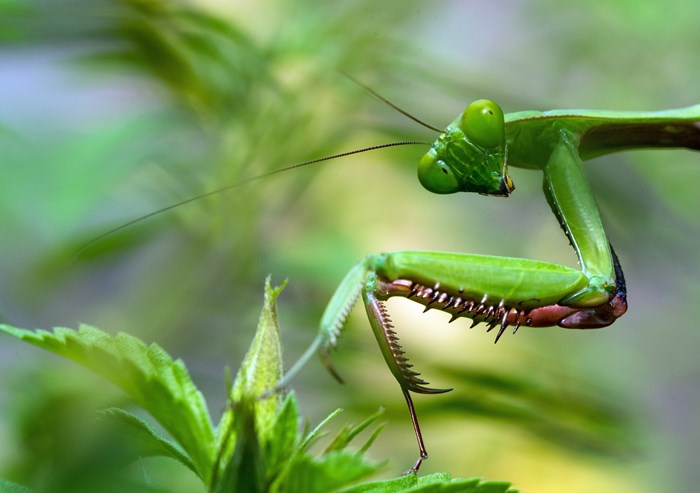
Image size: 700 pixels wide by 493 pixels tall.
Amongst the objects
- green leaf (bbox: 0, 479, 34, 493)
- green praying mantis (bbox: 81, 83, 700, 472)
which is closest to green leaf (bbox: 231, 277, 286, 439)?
green leaf (bbox: 0, 479, 34, 493)

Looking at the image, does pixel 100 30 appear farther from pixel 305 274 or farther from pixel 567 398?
pixel 567 398

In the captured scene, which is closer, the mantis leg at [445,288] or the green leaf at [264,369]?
the green leaf at [264,369]

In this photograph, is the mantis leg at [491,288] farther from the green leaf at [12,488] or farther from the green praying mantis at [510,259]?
the green leaf at [12,488]

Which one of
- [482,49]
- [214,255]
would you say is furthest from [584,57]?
[214,255]

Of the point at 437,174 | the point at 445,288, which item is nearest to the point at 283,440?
the point at 445,288

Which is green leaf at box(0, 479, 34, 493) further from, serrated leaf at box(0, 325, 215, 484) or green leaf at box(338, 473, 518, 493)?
green leaf at box(338, 473, 518, 493)

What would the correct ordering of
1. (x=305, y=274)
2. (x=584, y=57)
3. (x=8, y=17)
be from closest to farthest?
(x=8, y=17) < (x=305, y=274) < (x=584, y=57)

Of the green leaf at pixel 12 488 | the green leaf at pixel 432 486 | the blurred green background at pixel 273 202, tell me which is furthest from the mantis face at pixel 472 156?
the green leaf at pixel 12 488
